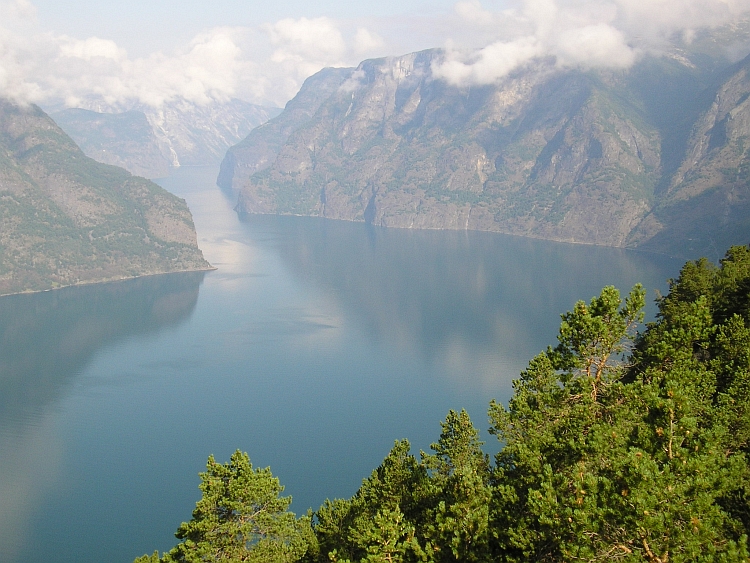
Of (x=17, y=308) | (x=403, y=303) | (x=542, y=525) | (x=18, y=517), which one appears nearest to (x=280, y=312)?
(x=403, y=303)

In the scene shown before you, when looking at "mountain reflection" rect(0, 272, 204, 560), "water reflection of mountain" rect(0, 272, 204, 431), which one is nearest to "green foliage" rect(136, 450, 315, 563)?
"mountain reflection" rect(0, 272, 204, 560)

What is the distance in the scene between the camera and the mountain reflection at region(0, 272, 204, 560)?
9212cm

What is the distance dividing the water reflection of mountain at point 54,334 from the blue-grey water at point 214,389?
20.4 inches

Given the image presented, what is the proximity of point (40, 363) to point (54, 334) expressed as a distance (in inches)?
830

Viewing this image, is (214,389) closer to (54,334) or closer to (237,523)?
(54,334)

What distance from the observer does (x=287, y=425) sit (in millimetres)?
110125

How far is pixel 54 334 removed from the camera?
6457 inches

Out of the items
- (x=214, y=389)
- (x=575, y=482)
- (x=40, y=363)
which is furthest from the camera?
(x=40, y=363)

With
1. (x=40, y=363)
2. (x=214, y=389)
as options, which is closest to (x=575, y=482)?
(x=214, y=389)

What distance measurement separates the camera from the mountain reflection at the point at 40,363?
302 feet

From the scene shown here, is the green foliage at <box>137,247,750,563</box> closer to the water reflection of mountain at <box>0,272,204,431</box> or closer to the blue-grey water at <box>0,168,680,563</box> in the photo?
the blue-grey water at <box>0,168,680,563</box>

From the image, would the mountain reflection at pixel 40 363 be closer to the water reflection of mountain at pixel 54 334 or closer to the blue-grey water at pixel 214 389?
the water reflection of mountain at pixel 54 334

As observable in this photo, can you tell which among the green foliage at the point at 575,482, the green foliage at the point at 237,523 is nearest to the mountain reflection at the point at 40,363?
the green foliage at the point at 237,523

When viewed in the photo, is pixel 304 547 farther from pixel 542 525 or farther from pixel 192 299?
pixel 192 299
